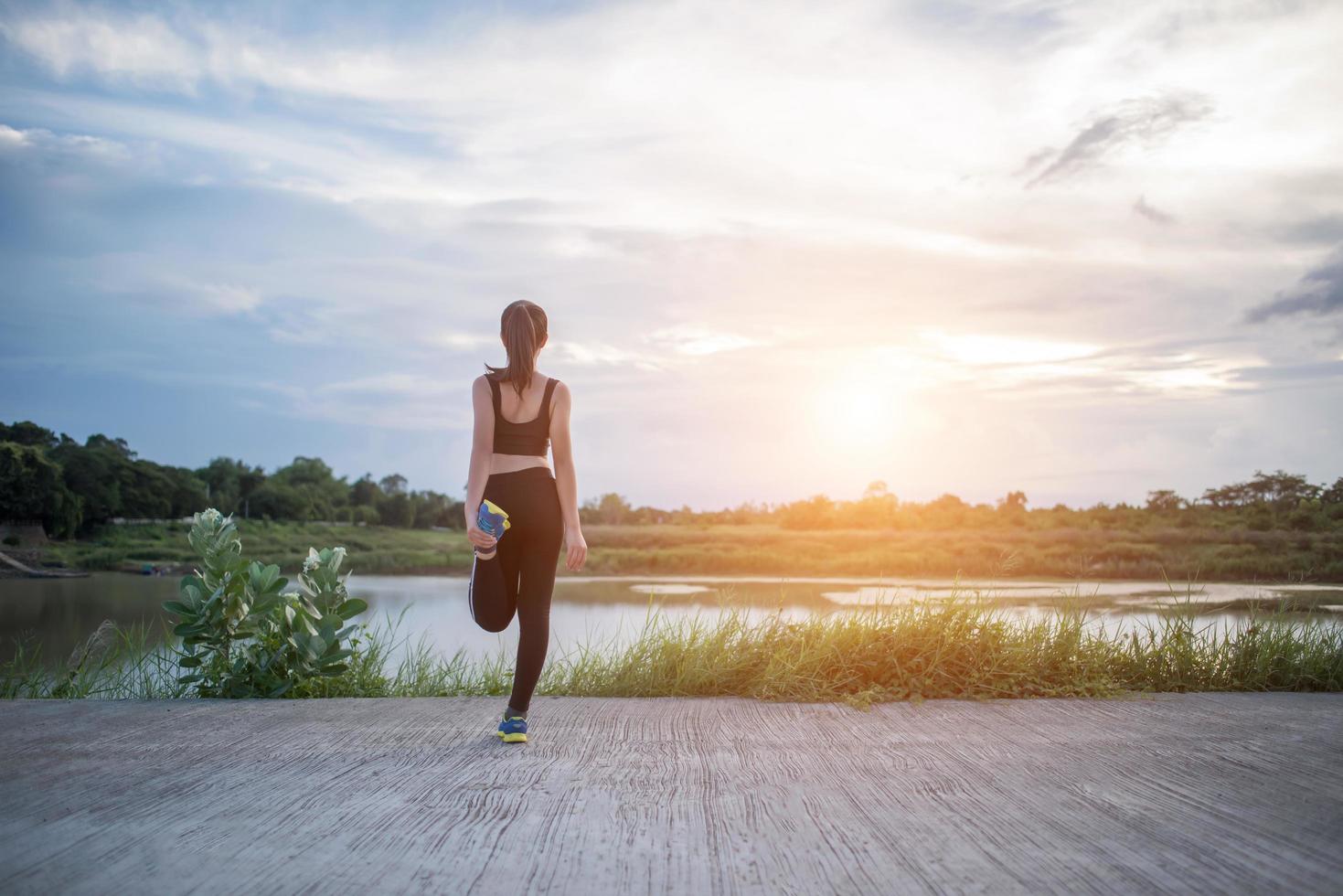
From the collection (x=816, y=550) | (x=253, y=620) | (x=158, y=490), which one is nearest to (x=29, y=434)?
(x=158, y=490)

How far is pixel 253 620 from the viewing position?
4961mm

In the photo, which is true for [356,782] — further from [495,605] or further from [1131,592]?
[1131,592]

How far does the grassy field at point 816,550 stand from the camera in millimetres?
11812

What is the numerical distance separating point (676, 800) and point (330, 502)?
3296cm

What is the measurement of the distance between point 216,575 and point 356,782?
2356 mm

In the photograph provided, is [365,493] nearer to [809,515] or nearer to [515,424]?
[809,515]

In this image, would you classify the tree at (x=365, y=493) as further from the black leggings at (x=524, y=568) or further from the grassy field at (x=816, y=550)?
the black leggings at (x=524, y=568)

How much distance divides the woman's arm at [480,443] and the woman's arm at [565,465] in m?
0.27

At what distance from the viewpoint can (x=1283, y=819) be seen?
266 cm

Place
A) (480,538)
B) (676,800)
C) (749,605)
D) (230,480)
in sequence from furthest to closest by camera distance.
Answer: (230,480) → (749,605) → (480,538) → (676,800)

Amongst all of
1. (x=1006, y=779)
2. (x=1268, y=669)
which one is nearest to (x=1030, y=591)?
(x=1268, y=669)

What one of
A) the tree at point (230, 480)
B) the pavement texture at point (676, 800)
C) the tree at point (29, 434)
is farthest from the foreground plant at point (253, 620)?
the tree at point (230, 480)

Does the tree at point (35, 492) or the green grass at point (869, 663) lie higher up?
the tree at point (35, 492)

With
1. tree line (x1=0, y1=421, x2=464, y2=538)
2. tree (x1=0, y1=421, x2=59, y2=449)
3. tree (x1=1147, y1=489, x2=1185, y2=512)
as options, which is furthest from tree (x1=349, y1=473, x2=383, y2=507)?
tree (x1=1147, y1=489, x2=1185, y2=512)
